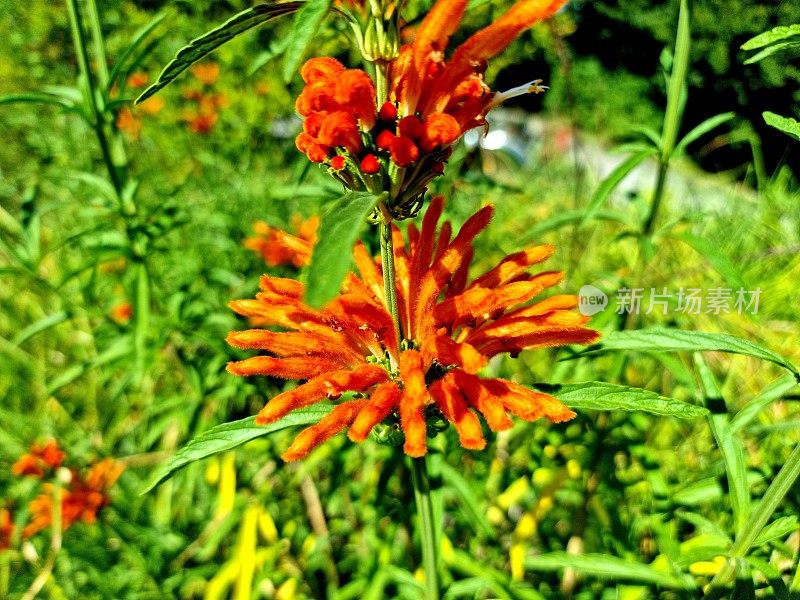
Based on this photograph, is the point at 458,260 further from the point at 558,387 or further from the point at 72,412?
the point at 72,412

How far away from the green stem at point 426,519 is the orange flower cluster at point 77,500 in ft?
4.56

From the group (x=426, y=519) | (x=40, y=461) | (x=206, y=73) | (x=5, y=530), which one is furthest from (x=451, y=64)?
(x=206, y=73)

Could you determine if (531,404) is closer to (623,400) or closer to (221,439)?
(623,400)

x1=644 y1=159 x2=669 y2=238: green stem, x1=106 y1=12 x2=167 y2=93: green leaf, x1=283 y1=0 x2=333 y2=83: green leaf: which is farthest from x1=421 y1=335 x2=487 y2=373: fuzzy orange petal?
x1=106 y1=12 x2=167 y2=93: green leaf

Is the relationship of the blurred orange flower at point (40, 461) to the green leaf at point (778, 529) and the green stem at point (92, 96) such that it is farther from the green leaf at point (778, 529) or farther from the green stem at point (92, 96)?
the green leaf at point (778, 529)

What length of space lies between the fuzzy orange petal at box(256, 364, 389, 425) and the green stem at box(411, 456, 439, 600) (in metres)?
0.20

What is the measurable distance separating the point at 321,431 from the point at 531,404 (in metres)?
0.28

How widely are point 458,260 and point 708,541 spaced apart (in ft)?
3.39

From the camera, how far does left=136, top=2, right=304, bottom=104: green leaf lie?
0.55m

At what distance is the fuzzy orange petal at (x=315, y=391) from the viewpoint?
2.36ft

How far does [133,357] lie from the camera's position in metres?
1.62

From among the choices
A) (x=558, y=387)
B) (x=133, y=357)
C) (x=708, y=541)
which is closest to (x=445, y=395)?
(x=558, y=387)

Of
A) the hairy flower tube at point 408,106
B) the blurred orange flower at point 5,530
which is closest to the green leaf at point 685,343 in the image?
the hairy flower tube at point 408,106

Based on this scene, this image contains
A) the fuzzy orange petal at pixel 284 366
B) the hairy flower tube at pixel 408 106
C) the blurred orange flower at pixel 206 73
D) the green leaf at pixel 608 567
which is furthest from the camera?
the blurred orange flower at pixel 206 73
